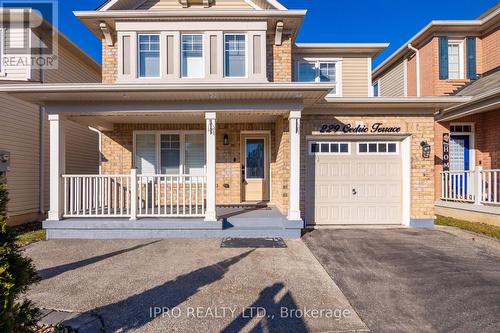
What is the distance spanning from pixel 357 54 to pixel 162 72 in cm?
673

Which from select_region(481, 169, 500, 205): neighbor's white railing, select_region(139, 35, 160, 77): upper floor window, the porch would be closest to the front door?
select_region(139, 35, 160, 77): upper floor window

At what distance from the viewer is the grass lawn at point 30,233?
6471 millimetres

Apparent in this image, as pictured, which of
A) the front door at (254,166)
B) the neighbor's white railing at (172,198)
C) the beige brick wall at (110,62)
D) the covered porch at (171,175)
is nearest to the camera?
the covered porch at (171,175)

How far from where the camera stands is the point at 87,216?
6.98 metres

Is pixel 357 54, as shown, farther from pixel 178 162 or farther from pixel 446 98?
pixel 178 162

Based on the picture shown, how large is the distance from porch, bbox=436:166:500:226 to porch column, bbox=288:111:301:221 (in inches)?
214

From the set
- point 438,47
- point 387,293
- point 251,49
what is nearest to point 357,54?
point 438,47

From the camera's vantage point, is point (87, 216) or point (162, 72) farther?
point (162, 72)

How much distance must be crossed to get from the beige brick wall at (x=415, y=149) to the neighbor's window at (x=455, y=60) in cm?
476

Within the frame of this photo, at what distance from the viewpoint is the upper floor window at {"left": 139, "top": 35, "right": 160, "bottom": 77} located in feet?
26.9

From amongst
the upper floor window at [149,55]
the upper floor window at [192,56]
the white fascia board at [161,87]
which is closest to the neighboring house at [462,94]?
the white fascia board at [161,87]

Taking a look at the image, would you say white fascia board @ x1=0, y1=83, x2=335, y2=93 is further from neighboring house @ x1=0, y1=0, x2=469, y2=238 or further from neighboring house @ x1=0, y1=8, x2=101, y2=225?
neighboring house @ x1=0, y1=8, x2=101, y2=225

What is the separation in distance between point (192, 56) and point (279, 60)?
263 centimetres

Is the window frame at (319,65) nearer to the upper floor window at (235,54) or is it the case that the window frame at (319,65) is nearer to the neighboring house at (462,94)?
the upper floor window at (235,54)
